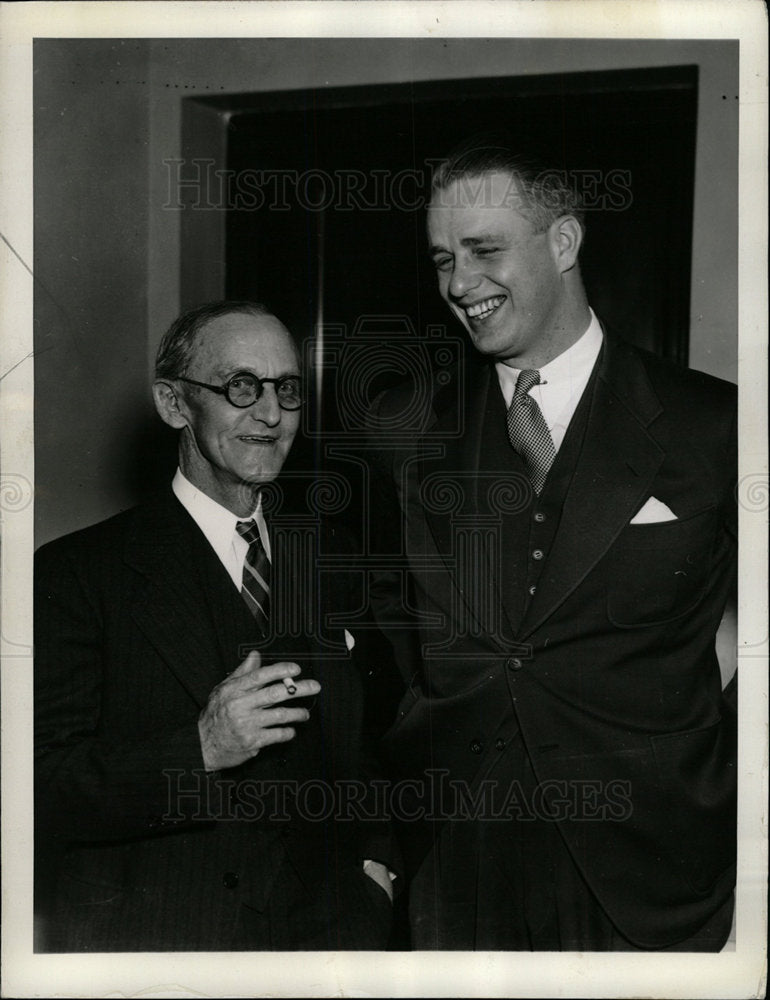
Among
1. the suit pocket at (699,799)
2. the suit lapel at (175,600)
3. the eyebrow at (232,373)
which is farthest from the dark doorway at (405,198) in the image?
the suit pocket at (699,799)

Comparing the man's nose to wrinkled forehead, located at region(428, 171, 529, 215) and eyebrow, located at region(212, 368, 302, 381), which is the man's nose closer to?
wrinkled forehead, located at region(428, 171, 529, 215)

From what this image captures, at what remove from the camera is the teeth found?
6.11ft

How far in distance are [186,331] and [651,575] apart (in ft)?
3.15

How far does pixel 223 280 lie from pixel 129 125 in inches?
13.9

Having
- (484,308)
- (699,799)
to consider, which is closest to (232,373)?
(484,308)

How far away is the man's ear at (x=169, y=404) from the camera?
186 centimetres

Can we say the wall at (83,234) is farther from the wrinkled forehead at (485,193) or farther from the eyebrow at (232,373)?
the wrinkled forehead at (485,193)

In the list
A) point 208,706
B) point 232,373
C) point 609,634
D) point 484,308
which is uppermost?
point 484,308

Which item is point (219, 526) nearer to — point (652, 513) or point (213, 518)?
point (213, 518)

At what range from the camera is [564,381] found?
73.6 inches

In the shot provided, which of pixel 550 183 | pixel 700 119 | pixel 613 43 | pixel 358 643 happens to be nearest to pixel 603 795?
pixel 358 643

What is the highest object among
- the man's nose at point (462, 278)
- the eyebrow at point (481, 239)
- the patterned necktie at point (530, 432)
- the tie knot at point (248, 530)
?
the eyebrow at point (481, 239)

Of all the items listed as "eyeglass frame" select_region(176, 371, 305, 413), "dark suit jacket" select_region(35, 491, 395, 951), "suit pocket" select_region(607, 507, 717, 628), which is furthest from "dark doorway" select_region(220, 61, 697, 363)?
"dark suit jacket" select_region(35, 491, 395, 951)

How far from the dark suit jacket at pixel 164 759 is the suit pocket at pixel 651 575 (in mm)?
502
